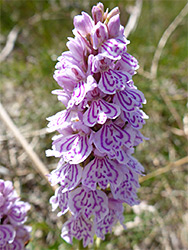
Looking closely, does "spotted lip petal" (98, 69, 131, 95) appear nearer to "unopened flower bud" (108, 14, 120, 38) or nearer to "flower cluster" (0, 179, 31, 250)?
"unopened flower bud" (108, 14, 120, 38)

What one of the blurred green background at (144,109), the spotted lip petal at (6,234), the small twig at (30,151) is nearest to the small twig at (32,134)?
the blurred green background at (144,109)

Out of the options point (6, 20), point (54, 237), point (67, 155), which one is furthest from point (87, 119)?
point (6, 20)

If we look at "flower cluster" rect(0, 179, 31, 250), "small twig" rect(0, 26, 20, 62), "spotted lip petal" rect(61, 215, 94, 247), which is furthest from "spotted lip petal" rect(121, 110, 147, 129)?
"small twig" rect(0, 26, 20, 62)

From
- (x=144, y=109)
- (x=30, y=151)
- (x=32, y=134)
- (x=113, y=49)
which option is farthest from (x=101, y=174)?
(x=144, y=109)

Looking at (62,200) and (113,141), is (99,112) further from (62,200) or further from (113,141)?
(62,200)

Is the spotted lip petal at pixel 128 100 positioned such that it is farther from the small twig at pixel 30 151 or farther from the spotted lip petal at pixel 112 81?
the small twig at pixel 30 151

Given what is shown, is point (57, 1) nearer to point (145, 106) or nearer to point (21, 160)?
point (145, 106)

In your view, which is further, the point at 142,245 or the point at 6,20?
the point at 6,20
